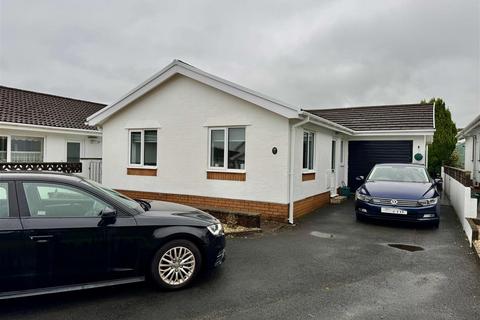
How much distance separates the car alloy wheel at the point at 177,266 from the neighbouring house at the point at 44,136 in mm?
9721

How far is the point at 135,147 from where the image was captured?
1154cm

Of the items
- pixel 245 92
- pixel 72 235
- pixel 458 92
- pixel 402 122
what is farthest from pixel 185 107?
pixel 458 92

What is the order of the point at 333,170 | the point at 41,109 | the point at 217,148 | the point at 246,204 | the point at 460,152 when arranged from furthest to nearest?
the point at 460,152
the point at 41,109
the point at 333,170
the point at 217,148
the point at 246,204

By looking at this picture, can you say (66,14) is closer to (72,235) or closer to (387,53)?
(72,235)

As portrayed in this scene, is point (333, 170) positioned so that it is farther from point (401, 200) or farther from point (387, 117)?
point (401, 200)

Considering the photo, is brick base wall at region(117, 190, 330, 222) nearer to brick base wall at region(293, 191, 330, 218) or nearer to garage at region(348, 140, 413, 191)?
brick base wall at region(293, 191, 330, 218)

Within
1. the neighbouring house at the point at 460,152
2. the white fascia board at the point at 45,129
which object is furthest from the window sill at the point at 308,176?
the neighbouring house at the point at 460,152

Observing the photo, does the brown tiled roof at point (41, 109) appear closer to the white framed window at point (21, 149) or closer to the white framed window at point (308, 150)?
the white framed window at point (21, 149)

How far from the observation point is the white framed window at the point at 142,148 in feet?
36.3

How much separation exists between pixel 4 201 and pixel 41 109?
14.0 m

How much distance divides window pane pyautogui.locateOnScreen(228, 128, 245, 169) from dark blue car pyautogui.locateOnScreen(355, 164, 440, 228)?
3.38 metres

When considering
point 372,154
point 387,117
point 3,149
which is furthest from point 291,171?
point 3,149

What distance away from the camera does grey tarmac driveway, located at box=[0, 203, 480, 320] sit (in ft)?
12.2

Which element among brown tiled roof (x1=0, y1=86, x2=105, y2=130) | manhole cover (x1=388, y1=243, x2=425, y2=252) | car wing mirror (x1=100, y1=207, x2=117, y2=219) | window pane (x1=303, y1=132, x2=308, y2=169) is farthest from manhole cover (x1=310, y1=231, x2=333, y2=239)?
brown tiled roof (x1=0, y1=86, x2=105, y2=130)
